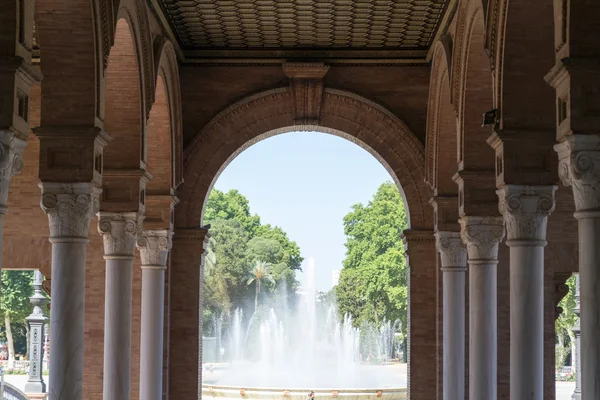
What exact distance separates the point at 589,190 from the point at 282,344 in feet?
149

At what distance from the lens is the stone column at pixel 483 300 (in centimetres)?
1529

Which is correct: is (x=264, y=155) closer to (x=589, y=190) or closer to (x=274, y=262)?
(x=274, y=262)

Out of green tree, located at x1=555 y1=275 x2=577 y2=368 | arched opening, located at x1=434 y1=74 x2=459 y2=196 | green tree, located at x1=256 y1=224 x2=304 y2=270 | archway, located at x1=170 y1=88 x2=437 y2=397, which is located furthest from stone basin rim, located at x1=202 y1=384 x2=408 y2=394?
green tree, located at x1=256 y1=224 x2=304 y2=270

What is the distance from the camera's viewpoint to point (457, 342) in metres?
17.6

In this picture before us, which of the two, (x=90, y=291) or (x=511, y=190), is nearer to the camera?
(x=511, y=190)

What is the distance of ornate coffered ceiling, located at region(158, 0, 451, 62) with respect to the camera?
16797mm

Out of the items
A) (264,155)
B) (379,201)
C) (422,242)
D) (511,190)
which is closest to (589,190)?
(511,190)

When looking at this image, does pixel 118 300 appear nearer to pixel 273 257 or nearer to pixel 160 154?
pixel 160 154

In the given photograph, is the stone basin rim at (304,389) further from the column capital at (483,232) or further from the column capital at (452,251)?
the column capital at (483,232)

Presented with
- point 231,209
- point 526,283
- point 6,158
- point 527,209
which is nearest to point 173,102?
point 527,209

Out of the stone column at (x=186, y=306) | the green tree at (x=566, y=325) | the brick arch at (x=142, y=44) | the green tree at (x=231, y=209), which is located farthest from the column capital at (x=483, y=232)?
the green tree at (x=231, y=209)

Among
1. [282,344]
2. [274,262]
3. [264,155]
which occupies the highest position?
[264,155]

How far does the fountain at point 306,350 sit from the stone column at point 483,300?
1911 centimetres

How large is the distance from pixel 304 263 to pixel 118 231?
45.5m
